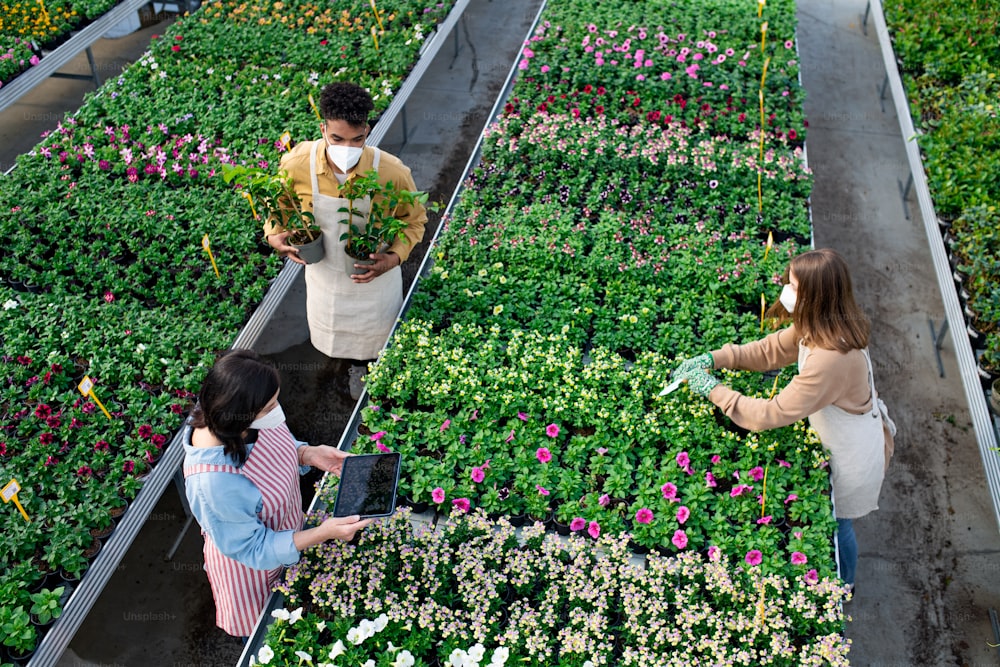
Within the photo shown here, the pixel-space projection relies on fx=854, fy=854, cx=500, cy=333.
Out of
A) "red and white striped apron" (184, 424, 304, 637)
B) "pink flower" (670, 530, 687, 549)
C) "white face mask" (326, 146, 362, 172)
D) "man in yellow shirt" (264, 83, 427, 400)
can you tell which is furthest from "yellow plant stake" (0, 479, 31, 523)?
"pink flower" (670, 530, 687, 549)

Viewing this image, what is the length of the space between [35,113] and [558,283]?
18.0 ft

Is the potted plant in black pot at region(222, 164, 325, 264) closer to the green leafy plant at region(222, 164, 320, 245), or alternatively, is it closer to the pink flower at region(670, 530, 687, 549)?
the green leafy plant at region(222, 164, 320, 245)

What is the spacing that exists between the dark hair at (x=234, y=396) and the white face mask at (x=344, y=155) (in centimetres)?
137

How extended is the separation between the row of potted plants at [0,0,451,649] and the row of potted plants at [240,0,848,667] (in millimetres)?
1082

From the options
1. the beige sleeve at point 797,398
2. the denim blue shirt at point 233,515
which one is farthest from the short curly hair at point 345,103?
the beige sleeve at point 797,398

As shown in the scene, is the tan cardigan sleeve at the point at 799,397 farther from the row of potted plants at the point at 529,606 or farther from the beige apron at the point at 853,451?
the row of potted plants at the point at 529,606

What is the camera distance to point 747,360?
3.61 metres

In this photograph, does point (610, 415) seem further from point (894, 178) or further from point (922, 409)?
point (894, 178)

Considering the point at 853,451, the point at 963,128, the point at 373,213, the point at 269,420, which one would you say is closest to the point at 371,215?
the point at 373,213

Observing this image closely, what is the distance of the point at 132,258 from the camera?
492cm

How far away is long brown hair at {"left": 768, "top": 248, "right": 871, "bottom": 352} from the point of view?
10.0ft

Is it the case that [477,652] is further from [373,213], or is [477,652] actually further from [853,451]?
[373,213]

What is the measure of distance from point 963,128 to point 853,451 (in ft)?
11.0

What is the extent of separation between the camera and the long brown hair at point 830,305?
3.05m
